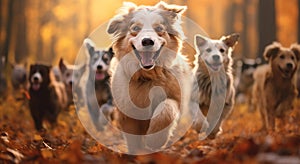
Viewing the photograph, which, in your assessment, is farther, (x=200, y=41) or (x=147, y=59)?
(x=200, y=41)

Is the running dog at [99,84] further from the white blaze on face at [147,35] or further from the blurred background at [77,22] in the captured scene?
the blurred background at [77,22]

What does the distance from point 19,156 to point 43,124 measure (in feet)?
22.4

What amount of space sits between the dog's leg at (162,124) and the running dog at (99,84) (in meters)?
4.46

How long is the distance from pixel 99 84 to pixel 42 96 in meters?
1.39

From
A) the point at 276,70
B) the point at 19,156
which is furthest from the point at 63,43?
the point at 19,156

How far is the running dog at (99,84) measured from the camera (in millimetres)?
11727

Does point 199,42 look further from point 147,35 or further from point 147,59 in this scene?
point 147,35

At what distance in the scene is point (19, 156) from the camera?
5.21 meters

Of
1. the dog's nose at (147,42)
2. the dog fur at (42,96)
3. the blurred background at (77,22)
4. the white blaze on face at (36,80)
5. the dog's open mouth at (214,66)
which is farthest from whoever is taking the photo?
the blurred background at (77,22)

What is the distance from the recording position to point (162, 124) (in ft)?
23.1

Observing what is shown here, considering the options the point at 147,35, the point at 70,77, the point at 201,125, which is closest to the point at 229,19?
the point at 70,77

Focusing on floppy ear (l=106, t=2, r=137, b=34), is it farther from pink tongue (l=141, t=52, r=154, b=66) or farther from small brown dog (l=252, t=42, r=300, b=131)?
small brown dog (l=252, t=42, r=300, b=131)

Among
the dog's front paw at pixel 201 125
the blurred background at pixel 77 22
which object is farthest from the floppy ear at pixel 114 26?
the blurred background at pixel 77 22

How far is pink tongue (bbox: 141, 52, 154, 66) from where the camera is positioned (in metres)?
7.20
